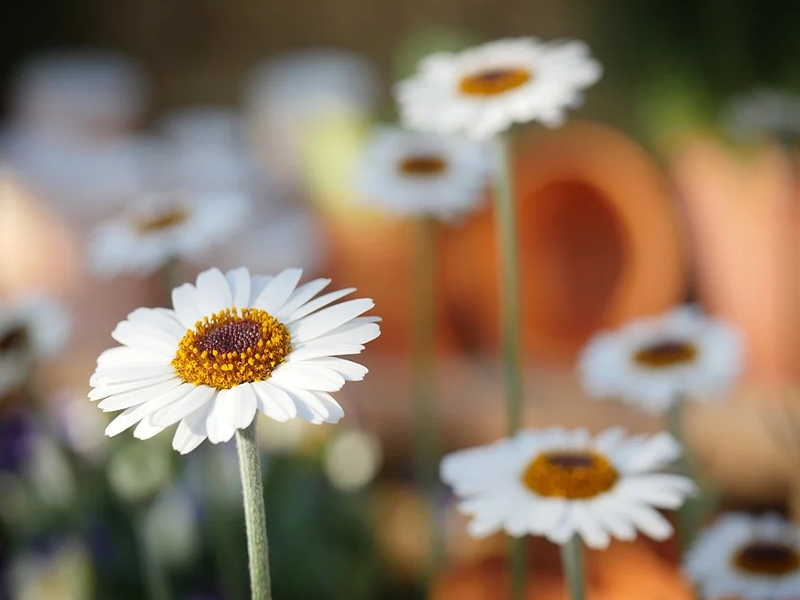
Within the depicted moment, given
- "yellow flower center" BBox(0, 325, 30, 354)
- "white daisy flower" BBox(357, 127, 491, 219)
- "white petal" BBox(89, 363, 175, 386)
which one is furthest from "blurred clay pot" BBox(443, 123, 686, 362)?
"white petal" BBox(89, 363, 175, 386)

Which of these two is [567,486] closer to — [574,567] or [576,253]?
[574,567]

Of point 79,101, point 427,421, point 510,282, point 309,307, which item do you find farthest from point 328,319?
point 79,101

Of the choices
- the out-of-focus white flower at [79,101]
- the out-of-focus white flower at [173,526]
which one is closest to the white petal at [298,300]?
the out-of-focus white flower at [173,526]

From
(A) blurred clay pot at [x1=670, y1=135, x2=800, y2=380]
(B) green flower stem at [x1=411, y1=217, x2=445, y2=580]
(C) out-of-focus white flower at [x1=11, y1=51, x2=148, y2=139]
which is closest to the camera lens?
(B) green flower stem at [x1=411, y1=217, x2=445, y2=580]

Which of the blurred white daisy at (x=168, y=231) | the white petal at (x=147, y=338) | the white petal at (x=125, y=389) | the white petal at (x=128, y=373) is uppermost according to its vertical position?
the blurred white daisy at (x=168, y=231)

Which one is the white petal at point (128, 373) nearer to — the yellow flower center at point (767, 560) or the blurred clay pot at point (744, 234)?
the yellow flower center at point (767, 560)

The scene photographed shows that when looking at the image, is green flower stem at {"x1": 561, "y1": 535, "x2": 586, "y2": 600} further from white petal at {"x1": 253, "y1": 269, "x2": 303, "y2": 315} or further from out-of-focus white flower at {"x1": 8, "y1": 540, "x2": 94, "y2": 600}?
out-of-focus white flower at {"x1": 8, "y1": 540, "x2": 94, "y2": 600}
